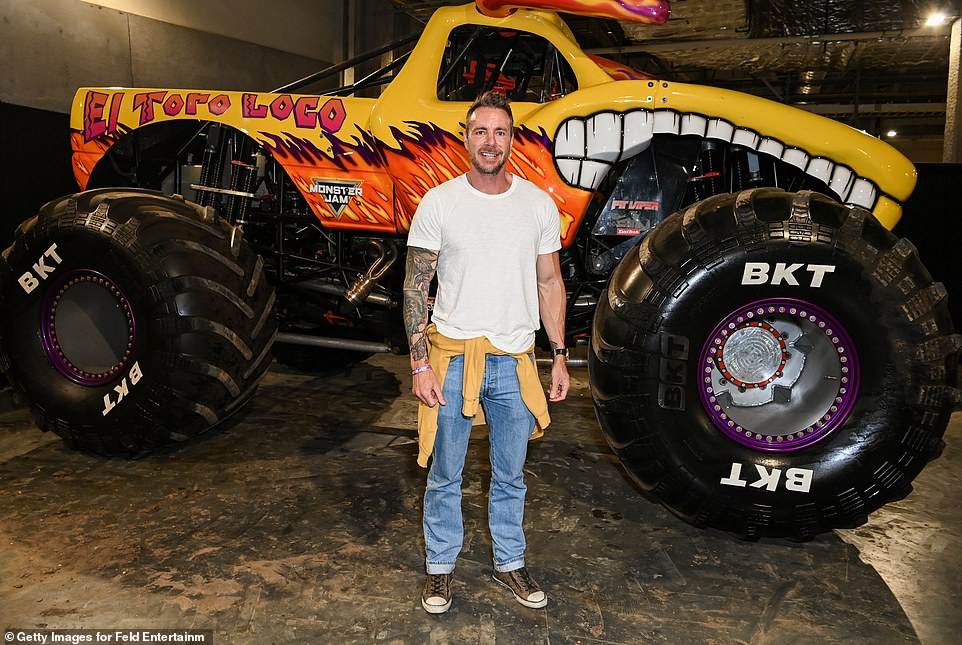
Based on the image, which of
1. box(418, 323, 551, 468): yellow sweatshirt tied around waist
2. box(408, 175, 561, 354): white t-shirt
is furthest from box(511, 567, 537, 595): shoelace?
box(408, 175, 561, 354): white t-shirt

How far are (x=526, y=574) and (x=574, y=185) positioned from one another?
192 cm

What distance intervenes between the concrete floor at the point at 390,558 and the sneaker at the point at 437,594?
4 centimetres

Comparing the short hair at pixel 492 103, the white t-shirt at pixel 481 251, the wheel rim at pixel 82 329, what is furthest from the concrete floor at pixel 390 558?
the short hair at pixel 492 103

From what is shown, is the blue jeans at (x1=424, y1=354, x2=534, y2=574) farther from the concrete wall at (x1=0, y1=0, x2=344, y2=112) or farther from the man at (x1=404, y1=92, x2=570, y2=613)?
the concrete wall at (x1=0, y1=0, x2=344, y2=112)

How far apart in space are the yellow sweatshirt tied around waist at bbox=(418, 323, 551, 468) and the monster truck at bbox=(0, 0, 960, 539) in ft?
1.94

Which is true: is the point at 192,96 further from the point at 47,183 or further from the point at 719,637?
the point at 719,637

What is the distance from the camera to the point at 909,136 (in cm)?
1739

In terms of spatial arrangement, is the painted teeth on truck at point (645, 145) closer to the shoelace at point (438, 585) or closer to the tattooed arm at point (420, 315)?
the tattooed arm at point (420, 315)

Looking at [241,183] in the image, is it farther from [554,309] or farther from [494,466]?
[494,466]

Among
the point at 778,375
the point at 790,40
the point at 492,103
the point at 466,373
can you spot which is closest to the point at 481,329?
the point at 466,373

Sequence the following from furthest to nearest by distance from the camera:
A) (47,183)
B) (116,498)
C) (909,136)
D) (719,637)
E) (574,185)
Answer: (909,136)
(47,183)
(574,185)
(116,498)
(719,637)

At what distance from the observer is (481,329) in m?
2.51

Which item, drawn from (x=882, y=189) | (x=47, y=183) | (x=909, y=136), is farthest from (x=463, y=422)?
(x=909, y=136)

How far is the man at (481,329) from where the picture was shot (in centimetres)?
248
